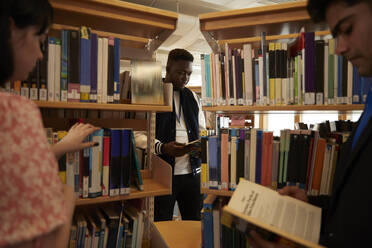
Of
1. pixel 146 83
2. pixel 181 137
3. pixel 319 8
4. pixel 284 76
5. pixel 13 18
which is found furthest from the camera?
pixel 181 137

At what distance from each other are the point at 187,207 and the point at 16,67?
1656mm

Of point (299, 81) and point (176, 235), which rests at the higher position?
point (299, 81)

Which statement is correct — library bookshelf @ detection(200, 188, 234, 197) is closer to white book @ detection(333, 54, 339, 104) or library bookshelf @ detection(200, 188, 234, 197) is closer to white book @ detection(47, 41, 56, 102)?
white book @ detection(333, 54, 339, 104)

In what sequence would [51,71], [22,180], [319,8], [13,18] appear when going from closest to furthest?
1. [22,180]
2. [13,18]
3. [319,8]
4. [51,71]

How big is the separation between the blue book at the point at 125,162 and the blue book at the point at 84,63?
0.86 ft

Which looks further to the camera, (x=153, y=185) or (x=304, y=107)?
(x=153, y=185)

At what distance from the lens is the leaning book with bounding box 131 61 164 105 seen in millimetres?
1298

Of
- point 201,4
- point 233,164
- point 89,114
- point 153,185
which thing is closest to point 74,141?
point 89,114

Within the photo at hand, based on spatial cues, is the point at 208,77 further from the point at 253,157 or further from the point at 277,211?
the point at 277,211

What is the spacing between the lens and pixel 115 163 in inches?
48.4

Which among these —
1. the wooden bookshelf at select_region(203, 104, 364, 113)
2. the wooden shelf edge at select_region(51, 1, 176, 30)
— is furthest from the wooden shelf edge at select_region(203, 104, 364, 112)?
the wooden shelf edge at select_region(51, 1, 176, 30)

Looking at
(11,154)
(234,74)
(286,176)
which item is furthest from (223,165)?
(11,154)

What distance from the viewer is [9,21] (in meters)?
0.61

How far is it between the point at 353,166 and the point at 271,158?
522mm
